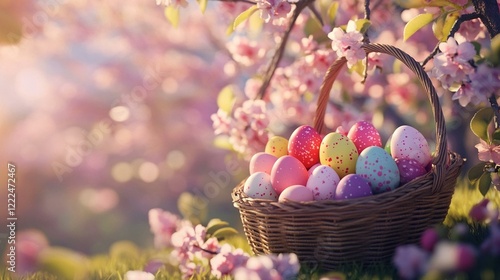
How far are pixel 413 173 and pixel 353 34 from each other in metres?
0.47

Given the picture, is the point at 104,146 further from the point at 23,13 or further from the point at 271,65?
the point at 271,65

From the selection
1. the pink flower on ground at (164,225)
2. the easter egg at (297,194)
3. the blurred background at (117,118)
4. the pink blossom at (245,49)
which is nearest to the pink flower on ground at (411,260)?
the easter egg at (297,194)

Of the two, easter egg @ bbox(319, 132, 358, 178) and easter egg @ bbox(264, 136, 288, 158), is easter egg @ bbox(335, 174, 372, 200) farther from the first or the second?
easter egg @ bbox(264, 136, 288, 158)

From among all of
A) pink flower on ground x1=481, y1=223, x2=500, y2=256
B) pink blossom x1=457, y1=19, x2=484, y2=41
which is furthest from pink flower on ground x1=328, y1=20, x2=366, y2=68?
pink flower on ground x1=481, y1=223, x2=500, y2=256

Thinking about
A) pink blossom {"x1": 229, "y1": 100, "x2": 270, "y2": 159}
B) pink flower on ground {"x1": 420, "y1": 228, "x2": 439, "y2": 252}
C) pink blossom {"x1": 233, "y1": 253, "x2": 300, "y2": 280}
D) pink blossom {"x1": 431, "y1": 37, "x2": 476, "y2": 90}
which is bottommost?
pink flower on ground {"x1": 420, "y1": 228, "x2": 439, "y2": 252}

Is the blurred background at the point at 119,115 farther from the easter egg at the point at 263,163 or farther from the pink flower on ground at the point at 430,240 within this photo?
the pink flower on ground at the point at 430,240

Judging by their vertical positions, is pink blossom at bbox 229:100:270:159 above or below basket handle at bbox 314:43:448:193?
above

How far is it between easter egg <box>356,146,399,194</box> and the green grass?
0.24 meters

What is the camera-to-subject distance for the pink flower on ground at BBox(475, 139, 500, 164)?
1723 millimetres

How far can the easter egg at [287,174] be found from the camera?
1.86 meters

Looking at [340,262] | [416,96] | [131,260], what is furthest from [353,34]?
[416,96]

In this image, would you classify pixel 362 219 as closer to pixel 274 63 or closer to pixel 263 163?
pixel 263 163

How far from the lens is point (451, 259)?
42.1 inches

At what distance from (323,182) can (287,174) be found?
0.42 feet
